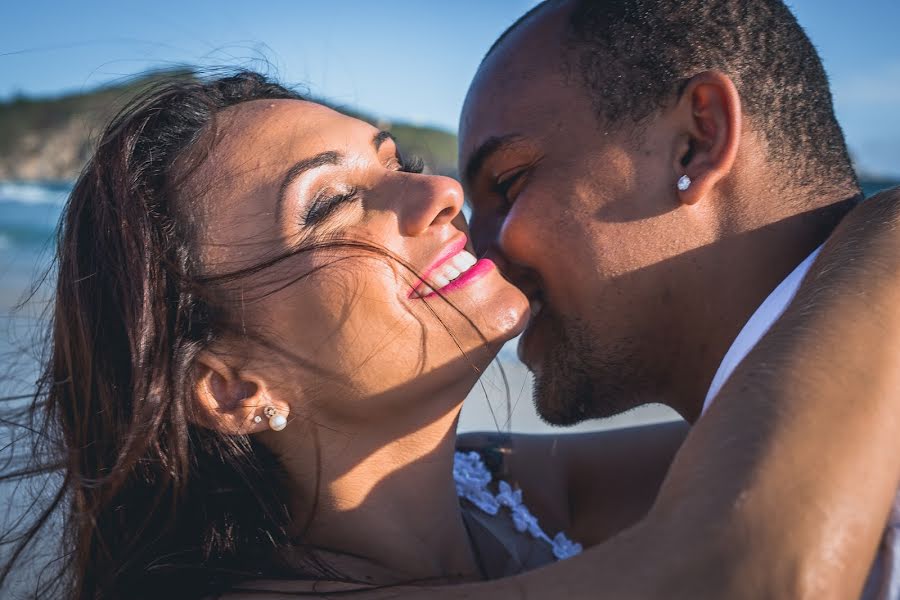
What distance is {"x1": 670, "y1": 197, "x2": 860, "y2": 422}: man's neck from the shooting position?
95.3 inches

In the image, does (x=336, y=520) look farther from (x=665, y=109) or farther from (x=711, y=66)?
(x=711, y=66)

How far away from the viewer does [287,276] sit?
199 cm

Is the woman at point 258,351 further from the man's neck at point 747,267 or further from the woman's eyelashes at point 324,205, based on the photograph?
the man's neck at point 747,267

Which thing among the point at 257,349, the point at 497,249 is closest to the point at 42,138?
the point at 497,249

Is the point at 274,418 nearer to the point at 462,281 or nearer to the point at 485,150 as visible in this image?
the point at 462,281

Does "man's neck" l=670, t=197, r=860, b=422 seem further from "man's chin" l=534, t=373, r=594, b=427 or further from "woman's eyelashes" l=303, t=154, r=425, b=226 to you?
"woman's eyelashes" l=303, t=154, r=425, b=226

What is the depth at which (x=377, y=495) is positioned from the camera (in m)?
2.19

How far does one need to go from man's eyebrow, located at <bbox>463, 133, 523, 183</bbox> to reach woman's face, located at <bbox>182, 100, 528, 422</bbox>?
544mm

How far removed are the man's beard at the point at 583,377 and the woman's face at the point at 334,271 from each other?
56 cm

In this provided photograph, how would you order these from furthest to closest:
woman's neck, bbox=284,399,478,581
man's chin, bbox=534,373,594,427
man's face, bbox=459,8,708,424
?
1. man's chin, bbox=534,373,594,427
2. man's face, bbox=459,8,708,424
3. woman's neck, bbox=284,399,478,581

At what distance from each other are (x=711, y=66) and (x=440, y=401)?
138 cm

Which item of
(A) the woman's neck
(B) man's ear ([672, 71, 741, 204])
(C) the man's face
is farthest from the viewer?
(C) the man's face

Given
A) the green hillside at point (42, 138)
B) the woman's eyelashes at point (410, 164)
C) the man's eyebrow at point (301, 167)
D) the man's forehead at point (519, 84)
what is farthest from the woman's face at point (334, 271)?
the green hillside at point (42, 138)

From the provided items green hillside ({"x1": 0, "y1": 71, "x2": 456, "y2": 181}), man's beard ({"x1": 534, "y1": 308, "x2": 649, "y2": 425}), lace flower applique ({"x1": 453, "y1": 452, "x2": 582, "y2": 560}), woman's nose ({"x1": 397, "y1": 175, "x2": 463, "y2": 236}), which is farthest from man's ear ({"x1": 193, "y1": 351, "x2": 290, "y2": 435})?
green hillside ({"x1": 0, "y1": 71, "x2": 456, "y2": 181})
